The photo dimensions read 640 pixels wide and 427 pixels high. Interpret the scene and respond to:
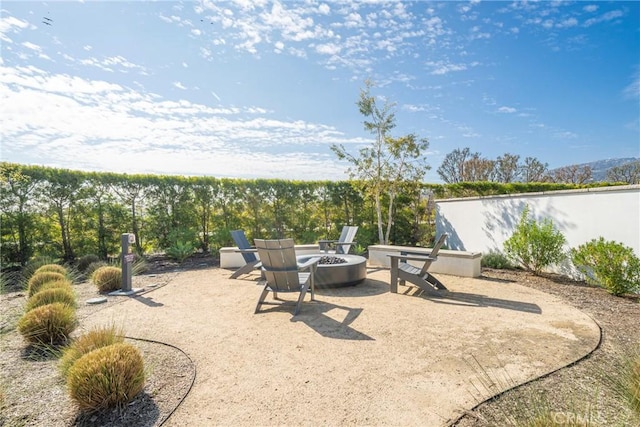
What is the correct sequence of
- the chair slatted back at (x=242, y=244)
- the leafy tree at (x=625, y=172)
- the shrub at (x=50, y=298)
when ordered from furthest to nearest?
the leafy tree at (x=625, y=172) → the chair slatted back at (x=242, y=244) → the shrub at (x=50, y=298)

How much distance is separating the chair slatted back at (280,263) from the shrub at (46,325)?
256 centimetres

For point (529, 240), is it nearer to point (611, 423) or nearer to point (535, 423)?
point (611, 423)

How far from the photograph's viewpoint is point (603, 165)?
81.6 feet

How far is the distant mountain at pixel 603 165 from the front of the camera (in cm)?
2383

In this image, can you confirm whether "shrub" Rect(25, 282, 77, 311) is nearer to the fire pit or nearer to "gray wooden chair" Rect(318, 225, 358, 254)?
the fire pit

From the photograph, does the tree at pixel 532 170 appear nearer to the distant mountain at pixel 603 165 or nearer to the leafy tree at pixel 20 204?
the distant mountain at pixel 603 165

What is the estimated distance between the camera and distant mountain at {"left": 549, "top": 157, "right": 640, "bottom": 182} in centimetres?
2383

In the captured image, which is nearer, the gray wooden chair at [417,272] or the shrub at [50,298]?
the shrub at [50,298]

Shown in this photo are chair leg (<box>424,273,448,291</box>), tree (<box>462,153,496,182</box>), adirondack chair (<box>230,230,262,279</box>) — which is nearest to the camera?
chair leg (<box>424,273,448,291</box>)

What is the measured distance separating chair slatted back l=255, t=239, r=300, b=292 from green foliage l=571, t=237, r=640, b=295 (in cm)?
541

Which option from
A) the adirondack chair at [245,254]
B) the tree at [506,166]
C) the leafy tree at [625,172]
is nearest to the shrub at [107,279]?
the adirondack chair at [245,254]

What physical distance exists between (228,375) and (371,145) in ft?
33.0

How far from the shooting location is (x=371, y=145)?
11.5 m

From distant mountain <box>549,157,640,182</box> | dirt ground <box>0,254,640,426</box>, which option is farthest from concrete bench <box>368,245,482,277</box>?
distant mountain <box>549,157,640,182</box>
